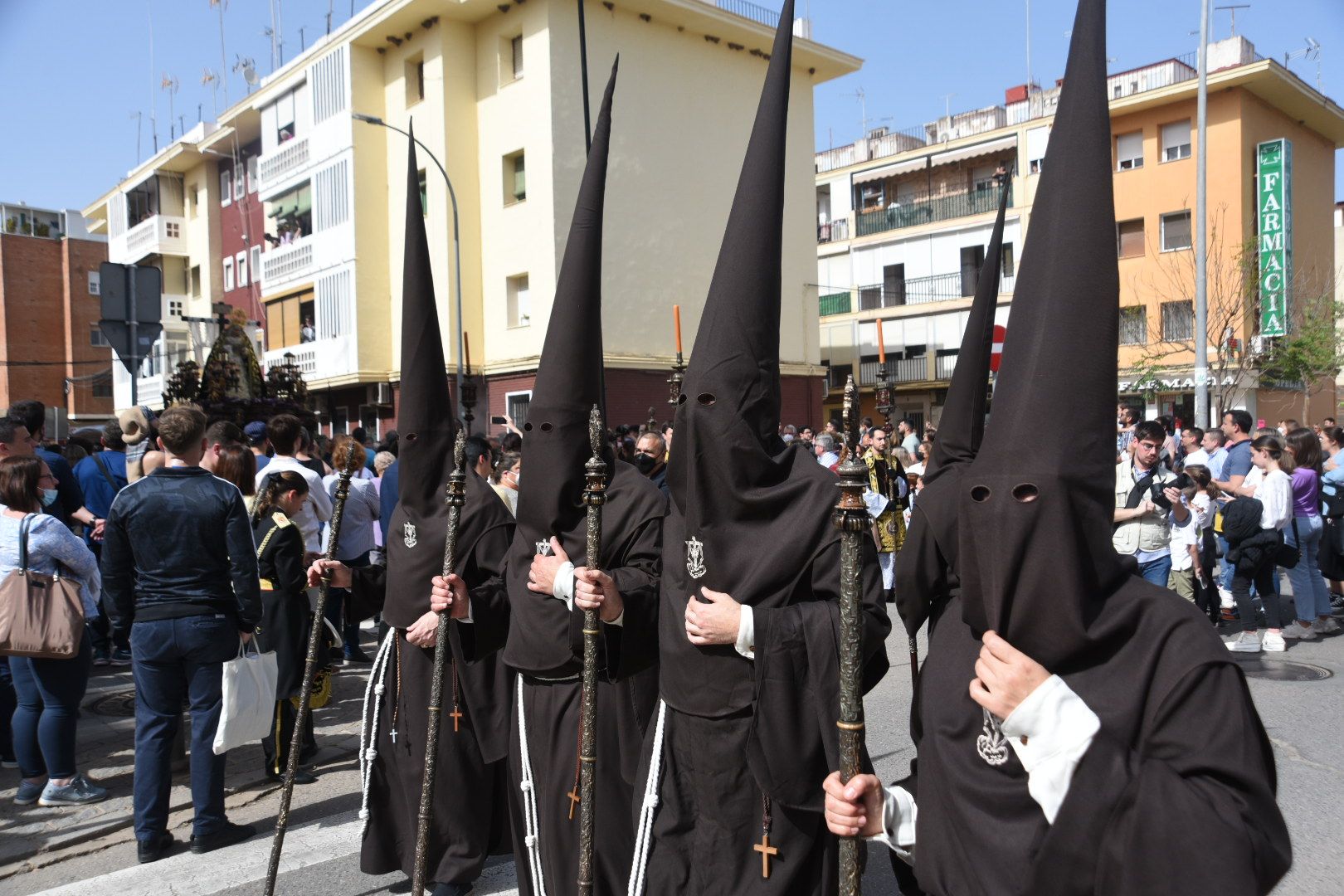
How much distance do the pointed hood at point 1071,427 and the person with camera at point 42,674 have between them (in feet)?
19.3

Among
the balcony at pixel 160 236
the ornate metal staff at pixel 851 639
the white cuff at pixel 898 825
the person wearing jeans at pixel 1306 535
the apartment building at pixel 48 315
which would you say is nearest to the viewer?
the ornate metal staff at pixel 851 639

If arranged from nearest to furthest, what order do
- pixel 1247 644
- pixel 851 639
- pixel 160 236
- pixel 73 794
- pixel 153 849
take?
pixel 851 639, pixel 153 849, pixel 73 794, pixel 1247 644, pixel 160 236

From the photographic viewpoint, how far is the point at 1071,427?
7.04 feet

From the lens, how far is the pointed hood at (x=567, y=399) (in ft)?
14.4

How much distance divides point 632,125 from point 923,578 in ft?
77.9

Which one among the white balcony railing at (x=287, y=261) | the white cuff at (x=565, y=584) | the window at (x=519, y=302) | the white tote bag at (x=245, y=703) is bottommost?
the white tote bag at (x=245, y=703)

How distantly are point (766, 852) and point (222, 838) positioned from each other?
3.59m

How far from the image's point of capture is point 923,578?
12.8 feet

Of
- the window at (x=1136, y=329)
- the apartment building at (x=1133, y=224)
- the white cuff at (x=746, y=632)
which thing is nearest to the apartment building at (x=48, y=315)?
the apartment building at (x=1133, y=224)

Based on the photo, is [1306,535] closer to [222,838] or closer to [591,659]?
[591,659]

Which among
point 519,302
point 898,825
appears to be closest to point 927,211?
point 519,302

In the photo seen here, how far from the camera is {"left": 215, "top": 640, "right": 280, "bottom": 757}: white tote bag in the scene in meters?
5.45

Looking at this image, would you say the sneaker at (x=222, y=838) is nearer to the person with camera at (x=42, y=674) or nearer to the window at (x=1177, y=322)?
the person with camera at (x=42, y=674)

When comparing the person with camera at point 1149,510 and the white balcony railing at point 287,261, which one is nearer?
the person with camera at point 1149,510
